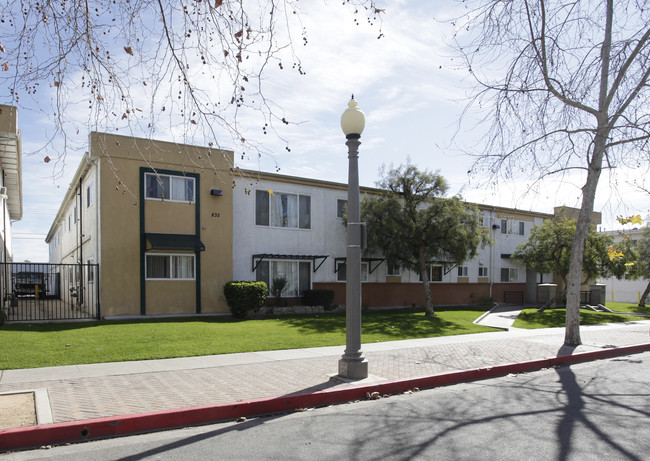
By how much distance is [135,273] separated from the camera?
60.1 ft

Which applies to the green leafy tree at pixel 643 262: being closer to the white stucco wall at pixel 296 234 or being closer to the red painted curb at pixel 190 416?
the white stucco wall at pixel 296 234

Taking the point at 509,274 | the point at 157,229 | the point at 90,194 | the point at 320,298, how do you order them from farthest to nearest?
the point at 509,274
the point at 320,298
the point at 90,194
the point at 157,229

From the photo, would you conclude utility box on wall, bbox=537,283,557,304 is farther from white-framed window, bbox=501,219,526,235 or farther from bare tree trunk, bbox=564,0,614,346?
bare tree trunk, bbox=564,0,614,346

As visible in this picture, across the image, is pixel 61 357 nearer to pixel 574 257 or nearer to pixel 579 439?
pixel 579 439

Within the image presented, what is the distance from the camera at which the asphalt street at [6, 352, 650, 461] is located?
515 centimetres

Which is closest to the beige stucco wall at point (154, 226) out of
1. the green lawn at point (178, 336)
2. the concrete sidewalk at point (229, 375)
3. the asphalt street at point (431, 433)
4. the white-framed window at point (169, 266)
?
the white-framed window at point (169, 266)

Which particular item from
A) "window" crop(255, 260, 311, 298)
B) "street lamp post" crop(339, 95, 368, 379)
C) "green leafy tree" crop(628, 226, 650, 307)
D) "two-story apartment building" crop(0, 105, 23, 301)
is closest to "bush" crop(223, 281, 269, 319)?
"window" crop(255, 260, 311, 298)

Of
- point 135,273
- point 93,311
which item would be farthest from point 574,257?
point 93,311

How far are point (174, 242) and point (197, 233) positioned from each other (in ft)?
3.60

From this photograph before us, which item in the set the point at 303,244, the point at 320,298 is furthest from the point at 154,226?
the point at 320,298

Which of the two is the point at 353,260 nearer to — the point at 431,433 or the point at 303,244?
the point at 431,433

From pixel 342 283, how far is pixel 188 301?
25.5 ft

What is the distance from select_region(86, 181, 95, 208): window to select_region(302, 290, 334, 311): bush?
371 inches

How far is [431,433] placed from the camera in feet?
19.3
